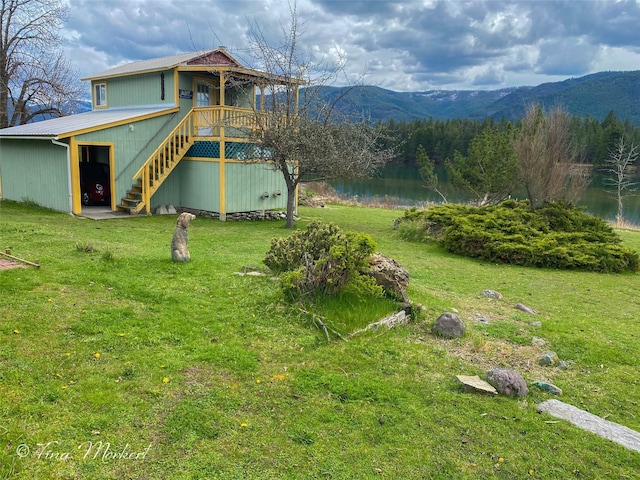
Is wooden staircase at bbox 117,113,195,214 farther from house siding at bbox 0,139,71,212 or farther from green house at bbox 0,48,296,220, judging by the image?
house siding at bbox 0,139,71,212

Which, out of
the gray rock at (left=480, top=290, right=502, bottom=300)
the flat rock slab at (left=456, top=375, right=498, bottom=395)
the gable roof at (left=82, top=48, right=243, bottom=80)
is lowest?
the gray rock at (left=480, top=290, right=502, bottom=300)

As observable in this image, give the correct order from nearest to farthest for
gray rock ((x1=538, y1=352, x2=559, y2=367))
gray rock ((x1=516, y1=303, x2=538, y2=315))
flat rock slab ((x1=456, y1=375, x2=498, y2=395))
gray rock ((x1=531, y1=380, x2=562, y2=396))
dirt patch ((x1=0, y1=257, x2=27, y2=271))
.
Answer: flat rock slab ((x1=456, y1=375, x2=498, y2=395)) < gray rock ((x1=531, y1=380, x2=562, y2=396)) < gray rock ((x1=538, y1=352, x2=559, y2=367)) < dirt patch ((x1=0, y1=257, x2=27, y2=271)) < gray rock ((x1=516, y1=303, x2=538, y2=315))

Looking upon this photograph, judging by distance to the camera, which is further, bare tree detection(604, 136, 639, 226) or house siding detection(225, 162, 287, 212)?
bare tree detection(604, 136, 639, 226)

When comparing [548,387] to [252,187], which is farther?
[252,187]

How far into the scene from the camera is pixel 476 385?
414 centimetres

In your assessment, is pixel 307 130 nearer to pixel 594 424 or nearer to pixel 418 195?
pixel 594 424

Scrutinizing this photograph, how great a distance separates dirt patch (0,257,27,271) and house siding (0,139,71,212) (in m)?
8.38

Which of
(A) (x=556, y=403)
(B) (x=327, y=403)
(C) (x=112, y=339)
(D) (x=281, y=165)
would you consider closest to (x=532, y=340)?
(A) (x=556, y=403)

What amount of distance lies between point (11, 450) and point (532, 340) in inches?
204

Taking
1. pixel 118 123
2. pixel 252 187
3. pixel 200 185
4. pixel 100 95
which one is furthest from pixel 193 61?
pixel 100 95

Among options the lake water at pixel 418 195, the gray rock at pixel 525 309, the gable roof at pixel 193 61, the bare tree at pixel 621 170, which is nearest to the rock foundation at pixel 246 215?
the gable roof at pixel 193 61

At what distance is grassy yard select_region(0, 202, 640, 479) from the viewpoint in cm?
306

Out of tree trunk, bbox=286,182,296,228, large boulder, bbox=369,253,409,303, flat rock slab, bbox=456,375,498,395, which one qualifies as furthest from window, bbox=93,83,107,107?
flat rock slab, bbox=456,375,498,395

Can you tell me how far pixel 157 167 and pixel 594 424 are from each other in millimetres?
15129
